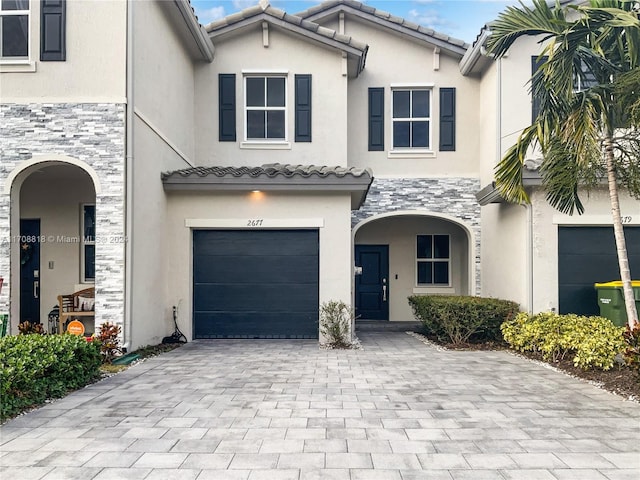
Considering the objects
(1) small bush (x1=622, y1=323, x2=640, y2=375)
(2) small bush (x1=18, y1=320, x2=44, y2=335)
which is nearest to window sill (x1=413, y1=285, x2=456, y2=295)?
(1) small bush (x1=622, y1=323, x2=640, y2=375)

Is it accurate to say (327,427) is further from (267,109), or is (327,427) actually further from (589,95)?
(267,109)

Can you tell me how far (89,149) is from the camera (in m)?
7.87

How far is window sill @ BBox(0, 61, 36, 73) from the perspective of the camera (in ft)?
25.5

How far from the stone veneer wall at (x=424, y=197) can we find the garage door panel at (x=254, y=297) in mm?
3316

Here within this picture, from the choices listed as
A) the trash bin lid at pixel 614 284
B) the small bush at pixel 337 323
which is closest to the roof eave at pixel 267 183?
the small bush at pixel 337 323

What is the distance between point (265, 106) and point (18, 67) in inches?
217

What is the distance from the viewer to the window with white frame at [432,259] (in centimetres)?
1361

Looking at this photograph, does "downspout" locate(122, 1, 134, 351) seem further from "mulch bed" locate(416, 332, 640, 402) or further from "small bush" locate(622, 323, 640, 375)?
"small bush" locate(622, 323, 640, 375)

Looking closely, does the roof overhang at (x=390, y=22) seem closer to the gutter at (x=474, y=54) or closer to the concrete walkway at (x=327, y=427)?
the gutter at (x=474, y=54)

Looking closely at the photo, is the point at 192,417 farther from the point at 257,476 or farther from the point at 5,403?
the point at 5,403

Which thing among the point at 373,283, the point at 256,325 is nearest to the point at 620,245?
the point at 256,325

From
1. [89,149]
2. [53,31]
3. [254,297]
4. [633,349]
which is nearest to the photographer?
[633,349]

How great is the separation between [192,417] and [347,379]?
247 centimetres

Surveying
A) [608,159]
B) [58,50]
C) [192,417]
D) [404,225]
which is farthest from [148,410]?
[404,225]
